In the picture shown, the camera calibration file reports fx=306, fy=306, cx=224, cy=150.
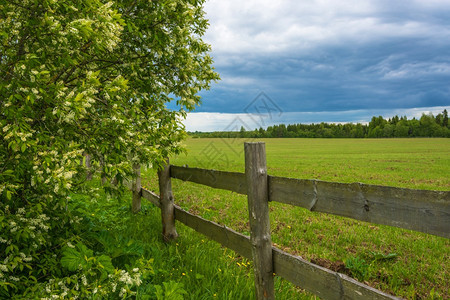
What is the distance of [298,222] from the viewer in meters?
9.09

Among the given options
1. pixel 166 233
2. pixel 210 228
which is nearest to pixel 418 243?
pixel 210 228

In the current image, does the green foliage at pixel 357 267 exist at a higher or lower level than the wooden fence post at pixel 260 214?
lower

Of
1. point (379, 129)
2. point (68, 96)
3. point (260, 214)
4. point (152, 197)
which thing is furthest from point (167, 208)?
point (379, 129)

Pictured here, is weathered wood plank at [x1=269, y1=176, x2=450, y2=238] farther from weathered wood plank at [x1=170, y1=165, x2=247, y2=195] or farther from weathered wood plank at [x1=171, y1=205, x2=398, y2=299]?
weathered wood plank at [x1=170, y1=165, x2=247, y2=195]

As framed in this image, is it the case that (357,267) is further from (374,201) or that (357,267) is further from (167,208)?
(167,208)

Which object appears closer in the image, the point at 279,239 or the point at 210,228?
the point at 210,228

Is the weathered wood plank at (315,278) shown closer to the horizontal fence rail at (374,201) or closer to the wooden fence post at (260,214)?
the wooden fence post at (260,214)

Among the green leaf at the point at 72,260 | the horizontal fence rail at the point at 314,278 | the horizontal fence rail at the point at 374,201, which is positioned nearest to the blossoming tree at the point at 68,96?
the green leaf at the point at 72,260

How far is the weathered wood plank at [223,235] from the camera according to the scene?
449 centimetres

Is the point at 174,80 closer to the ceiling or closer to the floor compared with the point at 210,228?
→ closer to the ceiling

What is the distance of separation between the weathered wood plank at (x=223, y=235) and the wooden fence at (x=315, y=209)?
0.05ft

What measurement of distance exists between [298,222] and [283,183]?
5852 mm

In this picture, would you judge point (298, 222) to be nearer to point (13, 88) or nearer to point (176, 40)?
point (176, 40)

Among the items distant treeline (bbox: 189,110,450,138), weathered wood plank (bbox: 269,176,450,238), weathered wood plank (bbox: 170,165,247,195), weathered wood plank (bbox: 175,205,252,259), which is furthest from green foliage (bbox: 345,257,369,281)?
distant treeline (bbox: 189,110,450,138)
